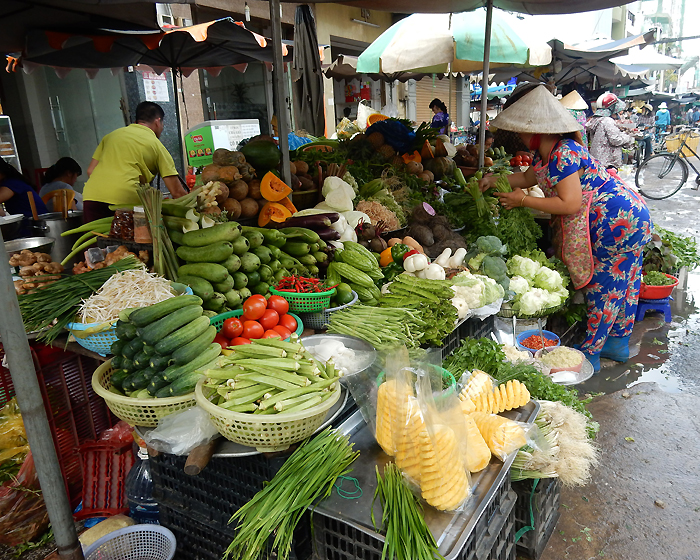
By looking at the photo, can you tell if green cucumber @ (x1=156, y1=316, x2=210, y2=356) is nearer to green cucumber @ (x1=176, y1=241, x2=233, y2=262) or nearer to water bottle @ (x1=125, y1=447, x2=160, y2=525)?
green cucumber @ (x1=176, y1=241, x2=233, y2=262)

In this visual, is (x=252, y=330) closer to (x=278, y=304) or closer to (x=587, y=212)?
(x=278, y=304)

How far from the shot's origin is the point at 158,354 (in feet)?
6.79

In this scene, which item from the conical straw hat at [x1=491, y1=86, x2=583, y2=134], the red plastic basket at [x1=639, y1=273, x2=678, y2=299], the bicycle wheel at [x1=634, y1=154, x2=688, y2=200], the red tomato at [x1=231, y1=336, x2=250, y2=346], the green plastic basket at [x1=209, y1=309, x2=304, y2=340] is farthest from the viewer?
the bicycle wheel at [x1=634, y1=154, x2=688, y2=200]

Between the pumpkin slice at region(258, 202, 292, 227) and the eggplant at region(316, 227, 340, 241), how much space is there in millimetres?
360

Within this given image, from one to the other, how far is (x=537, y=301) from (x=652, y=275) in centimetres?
247

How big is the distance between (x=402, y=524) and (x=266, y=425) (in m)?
0.60

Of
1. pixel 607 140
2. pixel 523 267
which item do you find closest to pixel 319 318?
pixel 523 267

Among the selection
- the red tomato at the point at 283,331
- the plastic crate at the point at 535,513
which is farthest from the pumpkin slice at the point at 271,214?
the plastic crate at the point at 535,513

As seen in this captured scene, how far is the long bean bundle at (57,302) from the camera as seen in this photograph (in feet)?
8.46

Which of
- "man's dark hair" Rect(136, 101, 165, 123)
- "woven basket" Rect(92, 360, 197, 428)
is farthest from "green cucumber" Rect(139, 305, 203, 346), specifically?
"man's dark hair" Rect(136, 101, 165, 123)

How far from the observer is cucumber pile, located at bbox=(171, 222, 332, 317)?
2.86m

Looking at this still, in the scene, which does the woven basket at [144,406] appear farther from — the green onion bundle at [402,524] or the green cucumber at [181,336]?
the green onion bundle at [402,524]

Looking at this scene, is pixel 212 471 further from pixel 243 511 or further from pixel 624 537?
pixel 624 537

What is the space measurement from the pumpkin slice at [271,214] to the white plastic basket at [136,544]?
7.38ft
